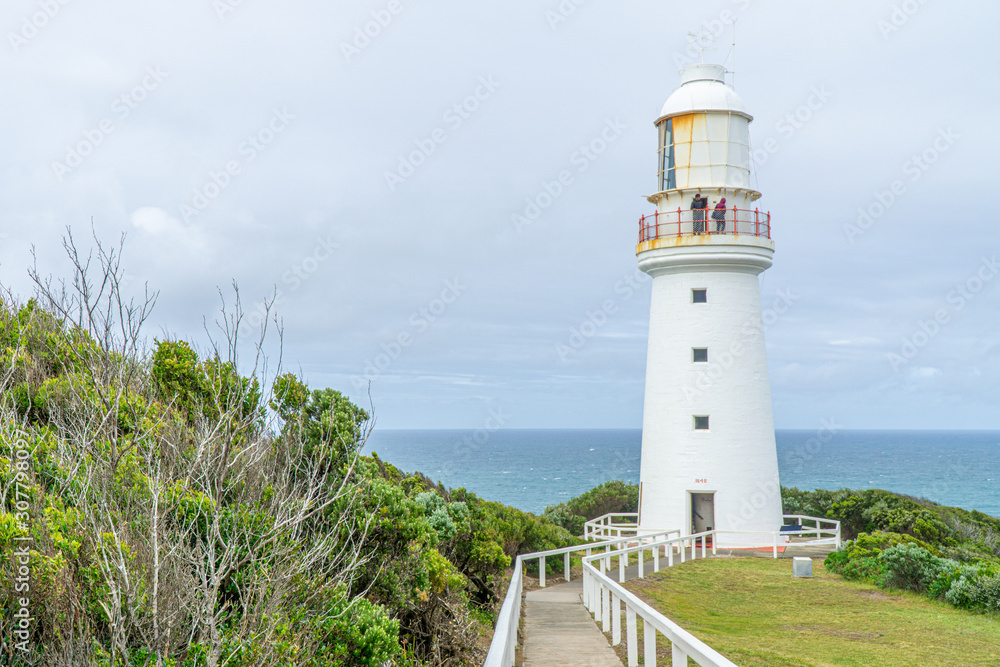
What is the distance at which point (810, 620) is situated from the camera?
12328 millimetres

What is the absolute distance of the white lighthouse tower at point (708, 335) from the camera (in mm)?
20297

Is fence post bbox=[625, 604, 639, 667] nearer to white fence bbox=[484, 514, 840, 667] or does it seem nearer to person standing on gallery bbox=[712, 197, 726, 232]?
white fence bbox=[484, 514, 840, 667]

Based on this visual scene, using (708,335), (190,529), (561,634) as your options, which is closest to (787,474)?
(708,335)

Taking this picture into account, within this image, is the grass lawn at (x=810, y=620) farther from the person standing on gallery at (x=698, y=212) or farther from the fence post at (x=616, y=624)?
the person standing on gallery at (x=698, y=212)

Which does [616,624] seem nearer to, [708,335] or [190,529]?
[190,529]

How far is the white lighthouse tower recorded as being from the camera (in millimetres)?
20297

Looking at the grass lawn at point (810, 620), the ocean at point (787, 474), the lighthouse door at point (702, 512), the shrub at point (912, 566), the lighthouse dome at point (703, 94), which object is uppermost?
the lighthouse dome at point (703, 94)

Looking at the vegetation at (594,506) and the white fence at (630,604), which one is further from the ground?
the vegetation at (594,506)

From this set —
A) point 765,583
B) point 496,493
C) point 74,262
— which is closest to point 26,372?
point 74,262

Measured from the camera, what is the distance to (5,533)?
523cm

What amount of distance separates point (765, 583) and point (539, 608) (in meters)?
5.18

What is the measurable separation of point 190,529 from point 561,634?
6595mm

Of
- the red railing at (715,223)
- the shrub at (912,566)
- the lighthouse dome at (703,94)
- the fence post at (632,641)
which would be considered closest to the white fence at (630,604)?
the fence post at (632,641)

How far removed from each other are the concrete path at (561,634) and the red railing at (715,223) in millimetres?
9902
